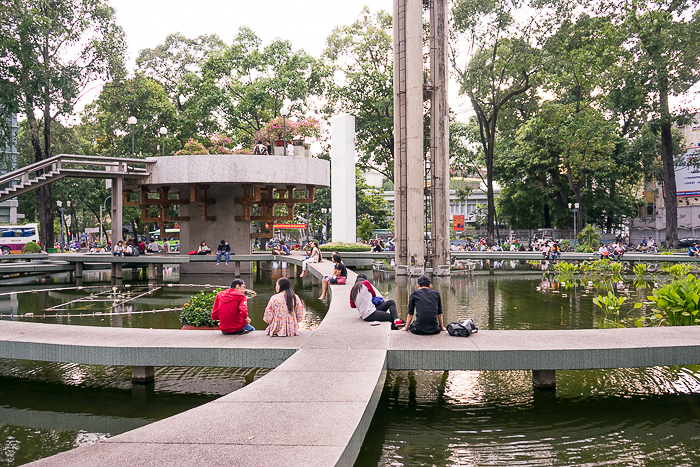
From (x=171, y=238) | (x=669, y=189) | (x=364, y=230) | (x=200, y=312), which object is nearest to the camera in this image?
(x=200, y=312)

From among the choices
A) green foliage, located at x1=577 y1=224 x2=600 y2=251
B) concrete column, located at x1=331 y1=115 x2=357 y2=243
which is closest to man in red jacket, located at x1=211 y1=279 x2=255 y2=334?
concrete column, located at x1=331 y1=115 x2=357 y2=243

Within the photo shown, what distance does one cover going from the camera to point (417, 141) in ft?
75.3

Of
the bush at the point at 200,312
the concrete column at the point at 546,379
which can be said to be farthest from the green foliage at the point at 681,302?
the bush at the point at 200,312

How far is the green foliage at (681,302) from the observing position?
32.9 ft

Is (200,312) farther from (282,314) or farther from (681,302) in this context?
(681,302)

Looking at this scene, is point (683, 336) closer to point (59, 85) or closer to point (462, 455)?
point (462, 455)

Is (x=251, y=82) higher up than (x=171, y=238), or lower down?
higher up

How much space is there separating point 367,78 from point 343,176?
39.0ft

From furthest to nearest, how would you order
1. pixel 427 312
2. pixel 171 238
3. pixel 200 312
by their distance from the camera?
pixel 171 238, pixel 200 312, pixel 427 312

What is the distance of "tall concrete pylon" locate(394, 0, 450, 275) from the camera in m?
22.9

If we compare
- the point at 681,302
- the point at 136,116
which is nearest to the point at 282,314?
the point at 681,302

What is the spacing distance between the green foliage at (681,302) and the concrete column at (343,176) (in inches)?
829

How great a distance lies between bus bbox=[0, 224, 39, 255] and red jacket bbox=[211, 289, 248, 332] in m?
40.2

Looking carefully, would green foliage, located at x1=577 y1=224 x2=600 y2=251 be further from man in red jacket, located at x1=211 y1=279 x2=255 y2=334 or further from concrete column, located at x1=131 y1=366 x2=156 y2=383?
concrete column, located at x1=131 y1=366 x2=156 y2=383
